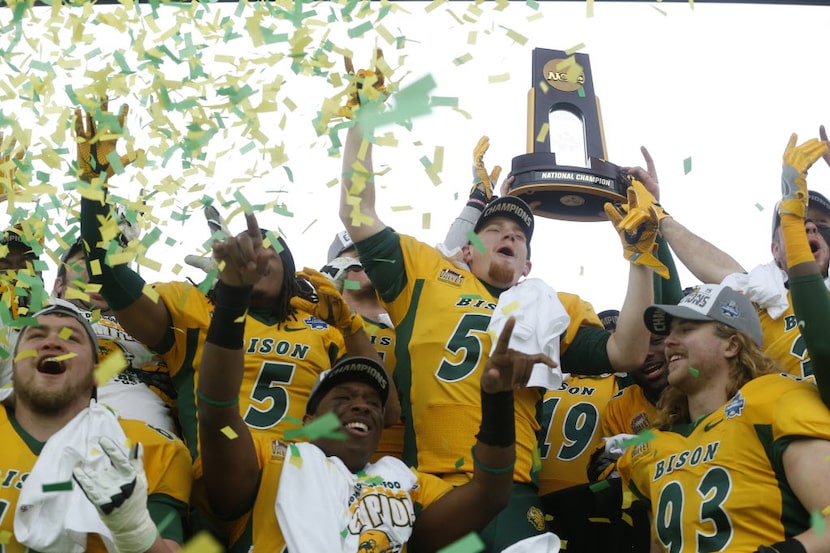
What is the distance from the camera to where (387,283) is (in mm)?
4406

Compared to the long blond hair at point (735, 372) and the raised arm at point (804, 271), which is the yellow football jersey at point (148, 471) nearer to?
the long blond hair at point (735, 372)

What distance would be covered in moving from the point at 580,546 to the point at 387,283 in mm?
1368

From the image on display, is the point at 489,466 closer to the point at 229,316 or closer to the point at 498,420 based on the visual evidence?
the point at 498,420

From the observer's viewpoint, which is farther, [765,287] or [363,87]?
[765,287]

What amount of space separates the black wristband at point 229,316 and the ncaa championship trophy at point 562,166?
9.84 ft

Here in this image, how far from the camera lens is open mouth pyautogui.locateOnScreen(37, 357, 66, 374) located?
364 cm

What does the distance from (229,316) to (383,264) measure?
125cm

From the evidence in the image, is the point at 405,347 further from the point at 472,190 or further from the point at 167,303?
the point at 472,190

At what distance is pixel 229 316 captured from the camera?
325 centimetres

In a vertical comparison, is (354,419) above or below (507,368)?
below

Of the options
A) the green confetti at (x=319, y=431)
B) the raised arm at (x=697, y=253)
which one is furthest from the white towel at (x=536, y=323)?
the green confetti at (x=319, y=431)

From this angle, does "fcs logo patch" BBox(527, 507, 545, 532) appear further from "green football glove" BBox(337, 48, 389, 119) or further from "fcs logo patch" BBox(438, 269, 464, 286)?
"green football glove" BBox(337, 48, 389, 119)

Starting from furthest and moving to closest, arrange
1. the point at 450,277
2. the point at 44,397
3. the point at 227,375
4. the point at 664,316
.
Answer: the point at 450,277
the point at 664,316
the point at 44,397
the point at 227,375

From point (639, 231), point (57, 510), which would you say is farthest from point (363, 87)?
point (57, 510)
